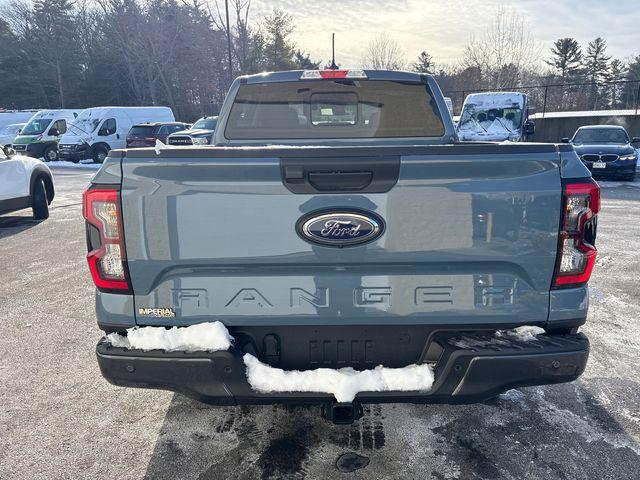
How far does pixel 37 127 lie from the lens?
24.6 meters

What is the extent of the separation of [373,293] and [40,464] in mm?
2128

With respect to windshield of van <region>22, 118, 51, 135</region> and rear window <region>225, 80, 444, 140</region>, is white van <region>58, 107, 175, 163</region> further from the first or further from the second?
rear window <region>225, 80, 444, 140</region>

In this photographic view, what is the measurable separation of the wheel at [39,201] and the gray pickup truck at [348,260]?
28.6 feet

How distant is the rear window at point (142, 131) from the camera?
21.6 meters

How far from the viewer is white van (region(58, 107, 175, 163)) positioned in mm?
22406

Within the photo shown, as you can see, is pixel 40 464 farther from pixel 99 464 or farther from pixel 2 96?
pixel 2 96

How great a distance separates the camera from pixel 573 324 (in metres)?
2.22

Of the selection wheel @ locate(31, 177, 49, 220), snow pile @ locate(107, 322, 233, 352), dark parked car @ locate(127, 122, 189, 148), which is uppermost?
dark parked car @ locate(127, 122, 189, 148)

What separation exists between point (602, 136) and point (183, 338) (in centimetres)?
1694

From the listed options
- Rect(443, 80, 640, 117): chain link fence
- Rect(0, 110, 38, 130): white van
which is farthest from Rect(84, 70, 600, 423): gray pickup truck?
Rect(0, 110, 38, 130): white van

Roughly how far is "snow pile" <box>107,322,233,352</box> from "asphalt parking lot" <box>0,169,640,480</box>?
840 mm

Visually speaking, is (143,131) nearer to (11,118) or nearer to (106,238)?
(106,238)

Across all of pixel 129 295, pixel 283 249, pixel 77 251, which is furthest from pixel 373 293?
pixel 77 251

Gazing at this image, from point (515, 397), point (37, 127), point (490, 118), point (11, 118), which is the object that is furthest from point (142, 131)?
point (11, 118)
